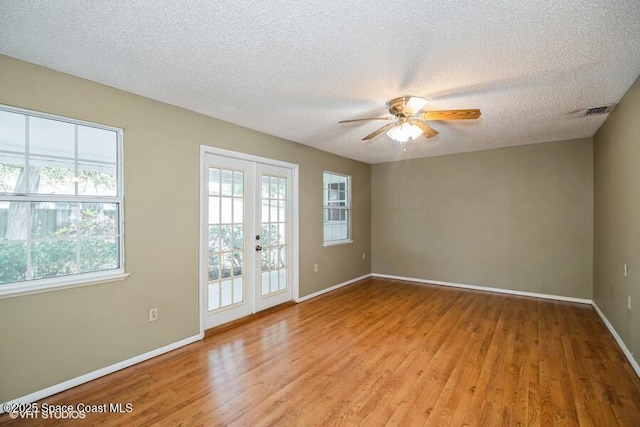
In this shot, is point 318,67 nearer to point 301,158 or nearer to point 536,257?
point 301,158

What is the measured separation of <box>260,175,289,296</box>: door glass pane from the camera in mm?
4164

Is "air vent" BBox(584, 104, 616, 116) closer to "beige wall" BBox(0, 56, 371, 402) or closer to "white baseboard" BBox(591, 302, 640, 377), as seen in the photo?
"white baseboard" BBox(591, 302, 640, 377)

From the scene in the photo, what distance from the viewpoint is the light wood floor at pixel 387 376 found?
204 cm

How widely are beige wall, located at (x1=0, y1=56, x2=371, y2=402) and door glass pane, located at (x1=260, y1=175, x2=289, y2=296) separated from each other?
67 cm

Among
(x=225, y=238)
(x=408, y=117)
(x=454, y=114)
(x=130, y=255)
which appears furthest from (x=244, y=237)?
(x=454, y=114)

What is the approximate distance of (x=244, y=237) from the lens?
3.86m

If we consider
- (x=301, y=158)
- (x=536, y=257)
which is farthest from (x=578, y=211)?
(x=301, y=158)

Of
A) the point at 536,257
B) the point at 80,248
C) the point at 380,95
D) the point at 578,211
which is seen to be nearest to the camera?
the point at 80,248

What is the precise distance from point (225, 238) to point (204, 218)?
395 millimetres

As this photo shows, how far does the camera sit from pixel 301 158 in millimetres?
4703

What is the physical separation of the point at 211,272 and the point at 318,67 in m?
2.49

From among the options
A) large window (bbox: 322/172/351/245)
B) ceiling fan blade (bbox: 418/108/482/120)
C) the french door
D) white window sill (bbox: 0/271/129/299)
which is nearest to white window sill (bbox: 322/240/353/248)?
large window (bbox: 322/172/351/245)

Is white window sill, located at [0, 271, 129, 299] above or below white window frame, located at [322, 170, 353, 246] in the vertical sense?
below

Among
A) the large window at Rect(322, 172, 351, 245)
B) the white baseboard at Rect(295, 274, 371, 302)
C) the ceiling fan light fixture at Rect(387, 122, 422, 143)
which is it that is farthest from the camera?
the large window at Rect(322, 172, 351, 245)
